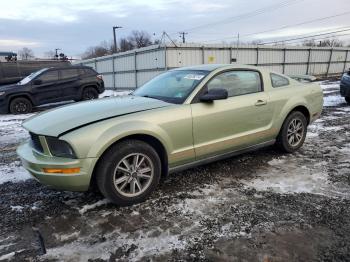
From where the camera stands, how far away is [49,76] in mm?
12414

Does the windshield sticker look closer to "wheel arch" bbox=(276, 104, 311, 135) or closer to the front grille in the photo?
"wheel arch" bbox=(276, 104, 311, 135)

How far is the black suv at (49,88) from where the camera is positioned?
11578 millimetres

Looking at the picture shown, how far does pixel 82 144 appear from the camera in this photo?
11.0 ft

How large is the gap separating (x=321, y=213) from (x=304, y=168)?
4.80ft

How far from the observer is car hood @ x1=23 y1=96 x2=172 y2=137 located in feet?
11.6

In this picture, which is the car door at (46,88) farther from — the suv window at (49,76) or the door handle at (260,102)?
the door handle at (260,102)

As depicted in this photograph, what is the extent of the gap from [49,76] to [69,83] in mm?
801

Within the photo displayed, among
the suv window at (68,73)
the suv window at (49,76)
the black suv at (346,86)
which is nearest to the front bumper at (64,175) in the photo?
the suv window at (49,76)

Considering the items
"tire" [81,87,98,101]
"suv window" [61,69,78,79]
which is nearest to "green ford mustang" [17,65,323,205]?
"suv window" [61,69,78,79]

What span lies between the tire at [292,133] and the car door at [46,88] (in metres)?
9.55

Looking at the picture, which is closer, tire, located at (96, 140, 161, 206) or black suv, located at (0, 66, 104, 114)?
tire, located at (96, 140, 161, 206)

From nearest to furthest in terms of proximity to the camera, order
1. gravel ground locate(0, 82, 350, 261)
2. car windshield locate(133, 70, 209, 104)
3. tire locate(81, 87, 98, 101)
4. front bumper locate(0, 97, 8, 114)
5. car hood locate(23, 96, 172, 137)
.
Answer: gravel ground locate(0, 82, 350, 261)
car hood locate(23, 96, 172, 137)
car windshield locate(133, 70, 209, 104)
front bumper locate(0, 97, 8, 114)
tire locate(81, 87, 98, 101)

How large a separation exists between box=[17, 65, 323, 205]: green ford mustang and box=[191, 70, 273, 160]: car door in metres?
0.01

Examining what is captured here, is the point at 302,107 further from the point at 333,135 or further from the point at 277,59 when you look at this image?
the point at 277,59
